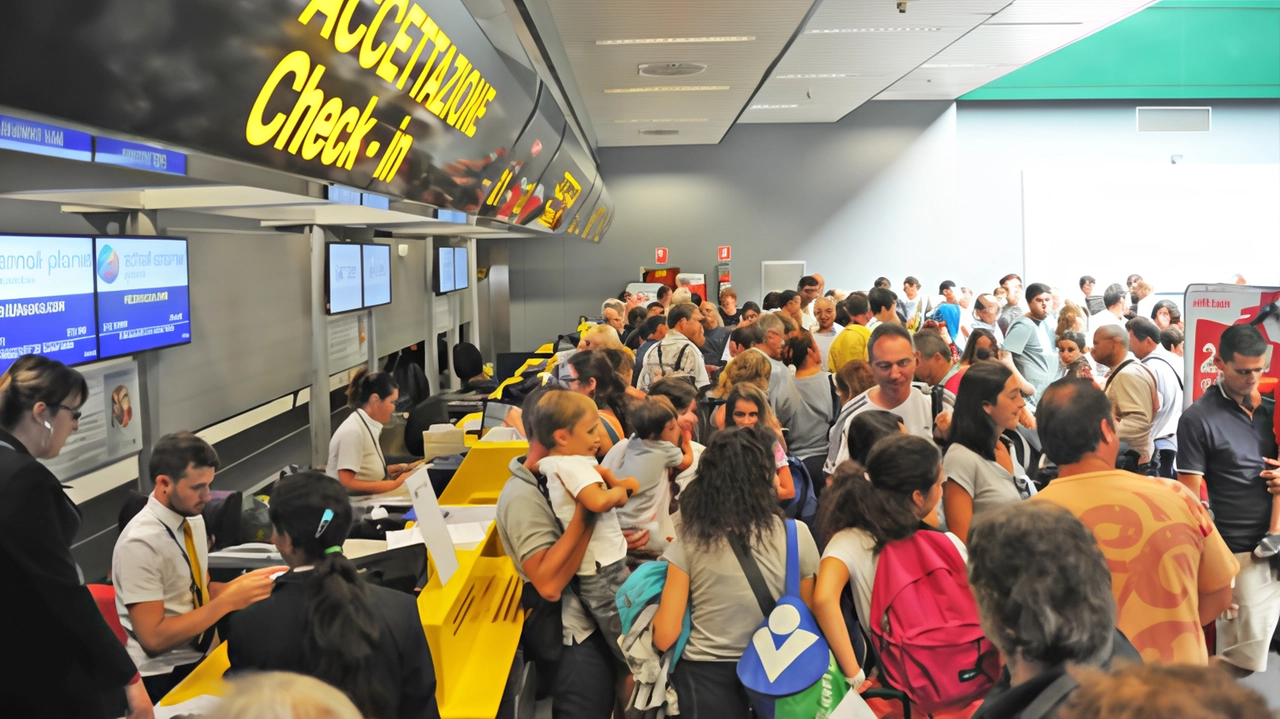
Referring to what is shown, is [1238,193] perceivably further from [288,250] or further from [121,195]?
[121,195]

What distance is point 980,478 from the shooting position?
312 cm

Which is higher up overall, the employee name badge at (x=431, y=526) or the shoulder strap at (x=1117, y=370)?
the shoulder strap at (x=1117, y=370)

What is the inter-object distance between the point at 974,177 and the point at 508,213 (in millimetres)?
13227

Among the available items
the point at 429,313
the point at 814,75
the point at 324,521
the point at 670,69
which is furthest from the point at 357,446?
the point at 814,75

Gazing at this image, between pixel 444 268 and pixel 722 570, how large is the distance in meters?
10.4

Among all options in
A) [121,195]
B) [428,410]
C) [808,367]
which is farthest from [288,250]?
[808,367]

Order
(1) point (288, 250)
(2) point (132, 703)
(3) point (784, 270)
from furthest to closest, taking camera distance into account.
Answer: (3) point (784, 270) < (1) point (288, 250) < (2) point (132, 703)

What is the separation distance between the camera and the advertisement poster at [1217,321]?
14.3ft

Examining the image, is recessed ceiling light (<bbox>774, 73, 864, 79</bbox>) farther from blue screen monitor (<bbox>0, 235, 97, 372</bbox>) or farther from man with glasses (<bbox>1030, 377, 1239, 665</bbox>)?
man with glasses (<bbox>1030, 377, 1239, 665</bbox>)

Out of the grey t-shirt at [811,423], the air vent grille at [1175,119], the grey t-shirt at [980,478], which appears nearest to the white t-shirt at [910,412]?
the grey t-shirt at [980,478]

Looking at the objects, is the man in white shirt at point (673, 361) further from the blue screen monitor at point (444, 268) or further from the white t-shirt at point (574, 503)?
the blue screen monitor at point (444, 268)

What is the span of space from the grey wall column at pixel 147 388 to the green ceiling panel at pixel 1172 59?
608 inches

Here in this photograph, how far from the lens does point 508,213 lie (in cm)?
695

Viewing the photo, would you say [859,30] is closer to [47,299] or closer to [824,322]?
[824,322]
